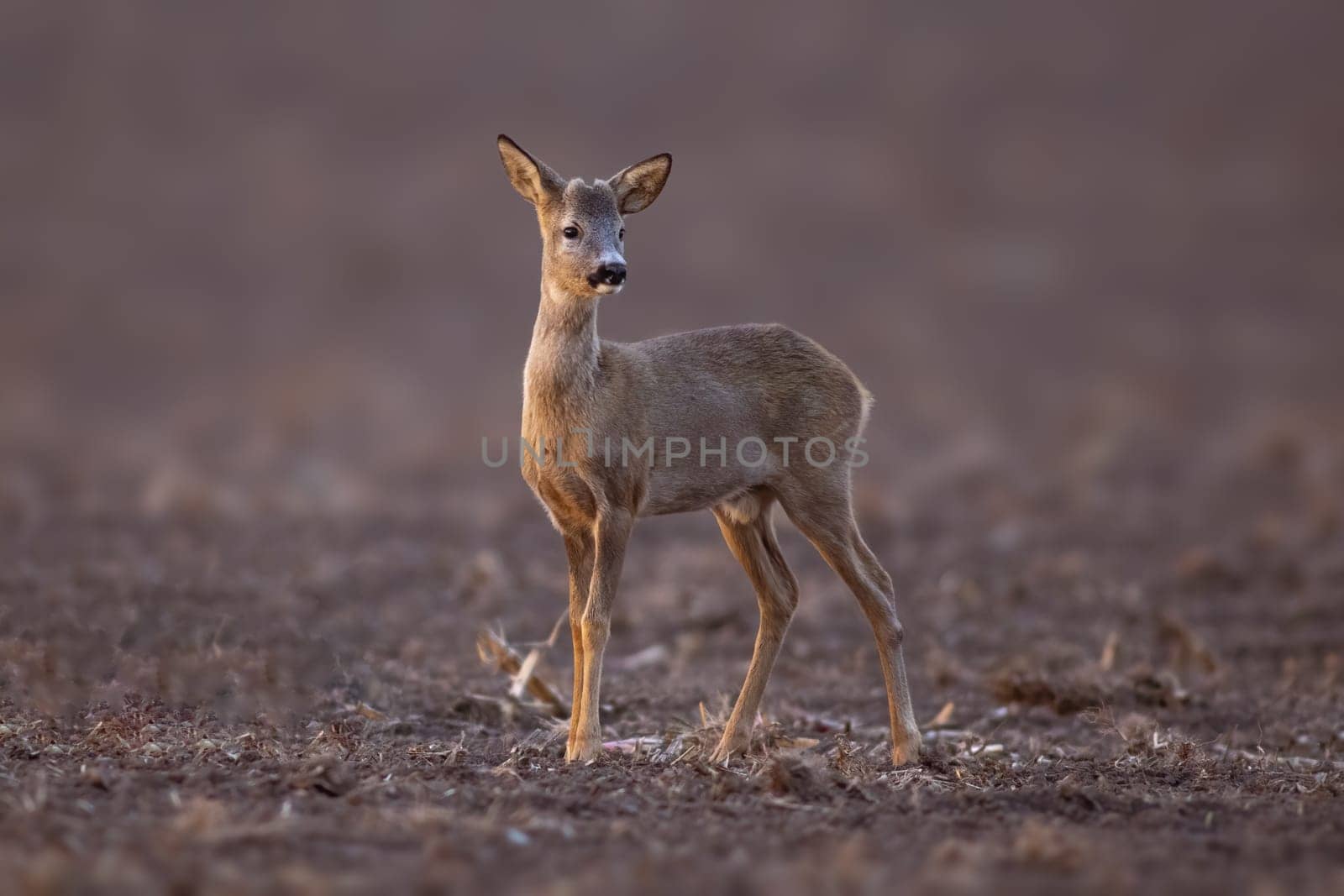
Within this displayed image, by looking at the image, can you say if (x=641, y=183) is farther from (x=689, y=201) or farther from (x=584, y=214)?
(x=689, y=201)

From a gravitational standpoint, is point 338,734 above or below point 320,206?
below

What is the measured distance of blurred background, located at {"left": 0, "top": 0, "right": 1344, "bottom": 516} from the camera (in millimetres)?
32500

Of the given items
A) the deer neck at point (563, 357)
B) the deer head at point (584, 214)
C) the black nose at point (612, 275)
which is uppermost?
the deer head at point (584, 214)

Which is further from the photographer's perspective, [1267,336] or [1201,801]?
[1267,336]

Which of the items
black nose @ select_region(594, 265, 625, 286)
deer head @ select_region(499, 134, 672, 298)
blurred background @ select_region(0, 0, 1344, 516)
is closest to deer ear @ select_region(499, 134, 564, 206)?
deer head @ select_region(499, 134, 672, 298)

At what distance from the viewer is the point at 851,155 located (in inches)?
1702

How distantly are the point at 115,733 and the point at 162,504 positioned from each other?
9.57m

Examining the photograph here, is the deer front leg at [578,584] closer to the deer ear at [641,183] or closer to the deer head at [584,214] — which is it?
the deer head at [584,214]

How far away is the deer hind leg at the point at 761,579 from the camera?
9.21 meters

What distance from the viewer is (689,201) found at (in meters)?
41.1

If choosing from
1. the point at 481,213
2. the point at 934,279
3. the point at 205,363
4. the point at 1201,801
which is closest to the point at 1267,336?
the point at 934,279

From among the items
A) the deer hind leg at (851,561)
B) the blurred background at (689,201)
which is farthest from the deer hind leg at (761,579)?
the blurred background at (689,201)

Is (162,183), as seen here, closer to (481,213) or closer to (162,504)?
(481,213)

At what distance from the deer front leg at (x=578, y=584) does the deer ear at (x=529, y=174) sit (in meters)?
2.00
